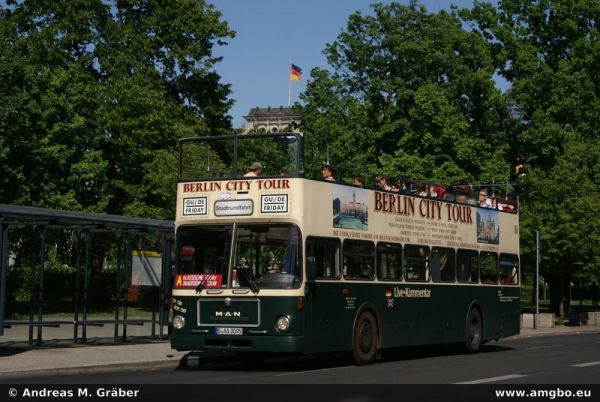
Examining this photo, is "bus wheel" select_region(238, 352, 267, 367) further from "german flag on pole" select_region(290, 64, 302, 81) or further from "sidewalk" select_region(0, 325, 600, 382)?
"german flag on pole" select_region(290, 64, 302, 81)

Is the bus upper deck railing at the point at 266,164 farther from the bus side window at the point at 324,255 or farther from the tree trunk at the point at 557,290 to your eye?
the tree trunk at the point at 557,290

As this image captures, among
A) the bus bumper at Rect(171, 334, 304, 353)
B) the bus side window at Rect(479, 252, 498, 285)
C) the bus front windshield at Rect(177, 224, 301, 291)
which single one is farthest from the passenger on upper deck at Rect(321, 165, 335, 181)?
the bus side window at Rect(479, 252, 498, 285)

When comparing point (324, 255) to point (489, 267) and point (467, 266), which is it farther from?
point (489, 267)

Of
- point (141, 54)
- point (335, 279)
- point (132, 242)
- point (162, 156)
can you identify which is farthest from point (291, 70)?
point (335, 279)

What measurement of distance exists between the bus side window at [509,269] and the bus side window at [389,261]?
556 centimetres

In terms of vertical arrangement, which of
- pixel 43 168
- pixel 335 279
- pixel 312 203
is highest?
pixel 43 168

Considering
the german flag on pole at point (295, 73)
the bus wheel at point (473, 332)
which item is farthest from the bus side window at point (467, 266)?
the german flag on pole at point (295, 73)

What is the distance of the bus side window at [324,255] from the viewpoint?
699 inches

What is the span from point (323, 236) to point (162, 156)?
2545 cm

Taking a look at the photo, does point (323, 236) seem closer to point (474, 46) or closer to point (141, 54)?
point (141, 54)

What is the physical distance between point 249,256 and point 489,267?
29.1 ft

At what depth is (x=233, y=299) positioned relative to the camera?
17594mm

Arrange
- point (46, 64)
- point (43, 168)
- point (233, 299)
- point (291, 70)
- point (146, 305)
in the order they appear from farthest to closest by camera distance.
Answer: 1. point (291, 70)
2. point (46, 64)
3. point (43, 168)
4. point (146, 305)
5. point (233, 299)

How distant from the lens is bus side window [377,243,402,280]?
20.0 meters
